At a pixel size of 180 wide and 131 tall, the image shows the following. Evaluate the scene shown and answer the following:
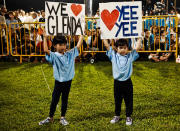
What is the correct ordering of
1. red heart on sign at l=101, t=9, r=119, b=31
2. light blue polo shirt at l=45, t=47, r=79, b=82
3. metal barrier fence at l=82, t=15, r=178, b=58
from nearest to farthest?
light blue polo shirt at l=45, t=47, r=79, b=82 → red heart on sign at l=101, t=9, r=119, b=31 → metal barrier fence at l=82, t=15, r=178, b=58

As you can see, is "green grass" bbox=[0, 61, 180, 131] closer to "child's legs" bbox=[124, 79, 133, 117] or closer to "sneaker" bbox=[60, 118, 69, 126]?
"sneaker" bbox=[60, 118, 69, 126]

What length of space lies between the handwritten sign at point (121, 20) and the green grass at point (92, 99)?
1.33 metres

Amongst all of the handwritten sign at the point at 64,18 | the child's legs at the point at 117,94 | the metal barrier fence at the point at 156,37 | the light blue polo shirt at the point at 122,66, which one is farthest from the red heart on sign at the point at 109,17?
the metal barrier fence at the point at 156,37

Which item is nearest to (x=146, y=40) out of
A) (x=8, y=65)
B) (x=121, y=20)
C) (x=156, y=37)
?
(x=156, y=37)

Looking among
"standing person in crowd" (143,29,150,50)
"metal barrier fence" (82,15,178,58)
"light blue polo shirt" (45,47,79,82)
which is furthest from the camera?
"standing person in crowd" (143,29,150,50)

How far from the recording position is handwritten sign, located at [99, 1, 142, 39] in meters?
3.98

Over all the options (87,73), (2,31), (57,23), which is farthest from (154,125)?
(2,31)

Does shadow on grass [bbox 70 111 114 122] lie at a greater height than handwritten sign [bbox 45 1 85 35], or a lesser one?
lesser

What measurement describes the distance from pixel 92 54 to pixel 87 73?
2.09 meters

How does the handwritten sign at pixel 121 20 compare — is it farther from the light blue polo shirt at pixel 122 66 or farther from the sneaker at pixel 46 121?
the sneaker at pixel 46 121

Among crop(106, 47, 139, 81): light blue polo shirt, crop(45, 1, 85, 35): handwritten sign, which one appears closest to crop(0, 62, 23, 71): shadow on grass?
crop(45, 1, 85, 35): handwritten sign

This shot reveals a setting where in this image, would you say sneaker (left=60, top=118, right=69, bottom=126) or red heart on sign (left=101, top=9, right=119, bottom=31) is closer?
sneaker (left=60, top=118, right=69, bottom=126)

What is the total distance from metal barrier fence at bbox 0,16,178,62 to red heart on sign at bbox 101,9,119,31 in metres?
5.28

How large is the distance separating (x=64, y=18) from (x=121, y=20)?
909mm
